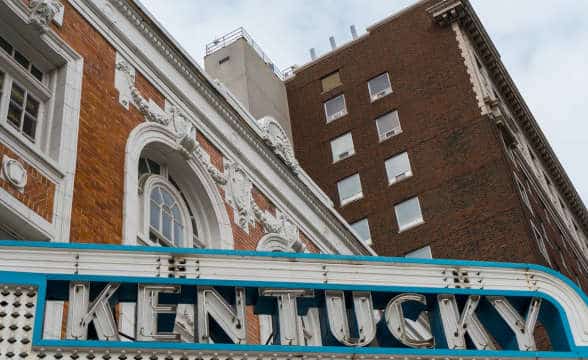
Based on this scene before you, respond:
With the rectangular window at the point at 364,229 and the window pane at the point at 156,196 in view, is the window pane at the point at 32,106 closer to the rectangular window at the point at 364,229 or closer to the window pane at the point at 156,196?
the window pane at the point at 156,196

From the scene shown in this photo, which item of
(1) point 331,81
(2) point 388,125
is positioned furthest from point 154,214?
(1) point 331,81

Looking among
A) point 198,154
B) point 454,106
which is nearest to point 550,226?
point 454,106

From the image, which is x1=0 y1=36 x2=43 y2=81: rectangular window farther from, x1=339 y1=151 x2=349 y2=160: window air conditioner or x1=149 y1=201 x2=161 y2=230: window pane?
x1=339 y1=151 x2=349 y2=160: window air conditioner

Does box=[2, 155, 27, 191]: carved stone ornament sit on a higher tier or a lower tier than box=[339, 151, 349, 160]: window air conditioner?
lower

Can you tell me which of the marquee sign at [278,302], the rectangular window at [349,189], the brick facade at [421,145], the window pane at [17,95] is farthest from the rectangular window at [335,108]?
the marquee sign at [278,302]

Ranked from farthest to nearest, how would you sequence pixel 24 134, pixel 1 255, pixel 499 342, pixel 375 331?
pixel 24 134
pixel 499 342
pixel 375 331
pixel 1 255

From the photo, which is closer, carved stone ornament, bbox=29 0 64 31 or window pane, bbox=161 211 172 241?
carved stone ornament, bbox=29 0 64 31

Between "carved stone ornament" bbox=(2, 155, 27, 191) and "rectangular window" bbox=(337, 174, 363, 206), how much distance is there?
3521 centimetres

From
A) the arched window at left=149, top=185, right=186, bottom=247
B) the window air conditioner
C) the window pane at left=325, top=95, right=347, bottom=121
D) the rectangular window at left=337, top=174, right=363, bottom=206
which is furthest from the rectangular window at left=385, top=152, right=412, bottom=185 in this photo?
the arched window at left=149, top=185, right=186, bottom=247

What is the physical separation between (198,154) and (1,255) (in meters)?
11.5

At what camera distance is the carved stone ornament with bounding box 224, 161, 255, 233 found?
2330 centimetres

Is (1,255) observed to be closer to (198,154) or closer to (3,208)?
(3,208)

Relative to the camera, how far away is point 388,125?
52062 millimetres

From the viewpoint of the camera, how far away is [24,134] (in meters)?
17.1
